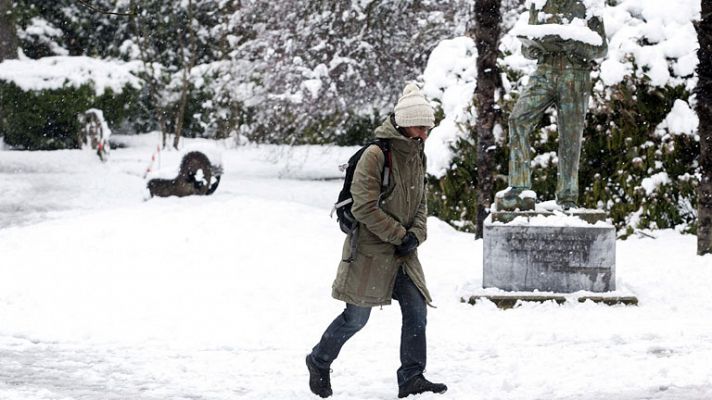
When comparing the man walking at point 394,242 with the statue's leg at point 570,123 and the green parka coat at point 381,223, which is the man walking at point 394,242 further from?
the statue's leg at point 570,123

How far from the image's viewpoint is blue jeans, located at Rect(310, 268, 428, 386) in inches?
217

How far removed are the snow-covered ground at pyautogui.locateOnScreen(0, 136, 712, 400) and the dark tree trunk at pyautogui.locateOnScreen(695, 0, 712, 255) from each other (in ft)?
1.33

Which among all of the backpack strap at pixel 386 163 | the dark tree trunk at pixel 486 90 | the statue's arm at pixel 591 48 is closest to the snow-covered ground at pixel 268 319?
the dark tree trunk at pixel 486 90

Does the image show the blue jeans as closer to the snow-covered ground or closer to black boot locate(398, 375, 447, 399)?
black boot locate(398, 375, 447, 399)

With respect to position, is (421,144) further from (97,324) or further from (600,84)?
(600,84)

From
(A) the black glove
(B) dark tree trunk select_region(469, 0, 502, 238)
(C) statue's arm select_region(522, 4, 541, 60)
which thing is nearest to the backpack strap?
(A) the black glove

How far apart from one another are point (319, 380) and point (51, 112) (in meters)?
22.6

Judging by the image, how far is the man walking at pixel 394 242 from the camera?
211 inches

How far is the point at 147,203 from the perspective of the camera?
15.9 meters

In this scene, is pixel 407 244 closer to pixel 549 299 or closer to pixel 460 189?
pixel 549 299

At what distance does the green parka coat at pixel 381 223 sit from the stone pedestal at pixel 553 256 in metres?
3.14

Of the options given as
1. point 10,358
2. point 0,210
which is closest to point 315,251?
point 10,358

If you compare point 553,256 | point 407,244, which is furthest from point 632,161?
point 407,244

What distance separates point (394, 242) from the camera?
5355 millimetres
